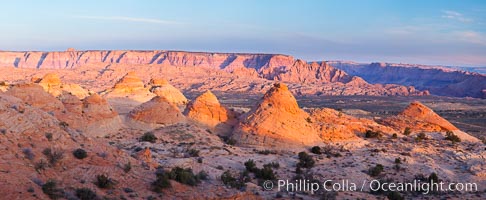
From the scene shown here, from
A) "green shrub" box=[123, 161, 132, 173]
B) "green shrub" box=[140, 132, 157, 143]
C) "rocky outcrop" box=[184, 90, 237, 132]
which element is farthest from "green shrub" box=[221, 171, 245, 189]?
"rocky outcrop" box=[184, 90, 237, 132]

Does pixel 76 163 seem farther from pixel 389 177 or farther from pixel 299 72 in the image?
pixel 299 72

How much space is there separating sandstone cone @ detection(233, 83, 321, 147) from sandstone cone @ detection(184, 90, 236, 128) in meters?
2.25

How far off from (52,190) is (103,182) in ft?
4.96

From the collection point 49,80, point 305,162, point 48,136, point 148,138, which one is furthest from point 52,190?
point 49,80

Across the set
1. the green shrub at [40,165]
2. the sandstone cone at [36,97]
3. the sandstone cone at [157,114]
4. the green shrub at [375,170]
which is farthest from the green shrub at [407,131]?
the green shrub at [40,165]

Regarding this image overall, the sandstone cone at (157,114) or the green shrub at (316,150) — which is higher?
the sandstone cone at (157,114)

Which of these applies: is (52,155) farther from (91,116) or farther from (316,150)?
(316,150)

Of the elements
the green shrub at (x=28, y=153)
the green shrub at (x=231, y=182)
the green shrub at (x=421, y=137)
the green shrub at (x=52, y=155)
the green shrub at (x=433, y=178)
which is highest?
the green shrub at (x=28, y=153)

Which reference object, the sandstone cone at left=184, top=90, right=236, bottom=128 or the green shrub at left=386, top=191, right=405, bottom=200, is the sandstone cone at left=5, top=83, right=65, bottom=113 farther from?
the green shrub at left=386, top=191, right=405, bottom=200

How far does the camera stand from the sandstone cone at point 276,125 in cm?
2742

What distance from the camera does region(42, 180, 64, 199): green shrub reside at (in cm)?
1124

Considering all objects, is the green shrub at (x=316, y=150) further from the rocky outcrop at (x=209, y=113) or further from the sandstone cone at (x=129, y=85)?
the sandstone cone at (x=129, y=85)

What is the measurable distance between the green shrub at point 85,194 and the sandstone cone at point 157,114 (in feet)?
59.0

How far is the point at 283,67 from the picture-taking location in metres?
180
